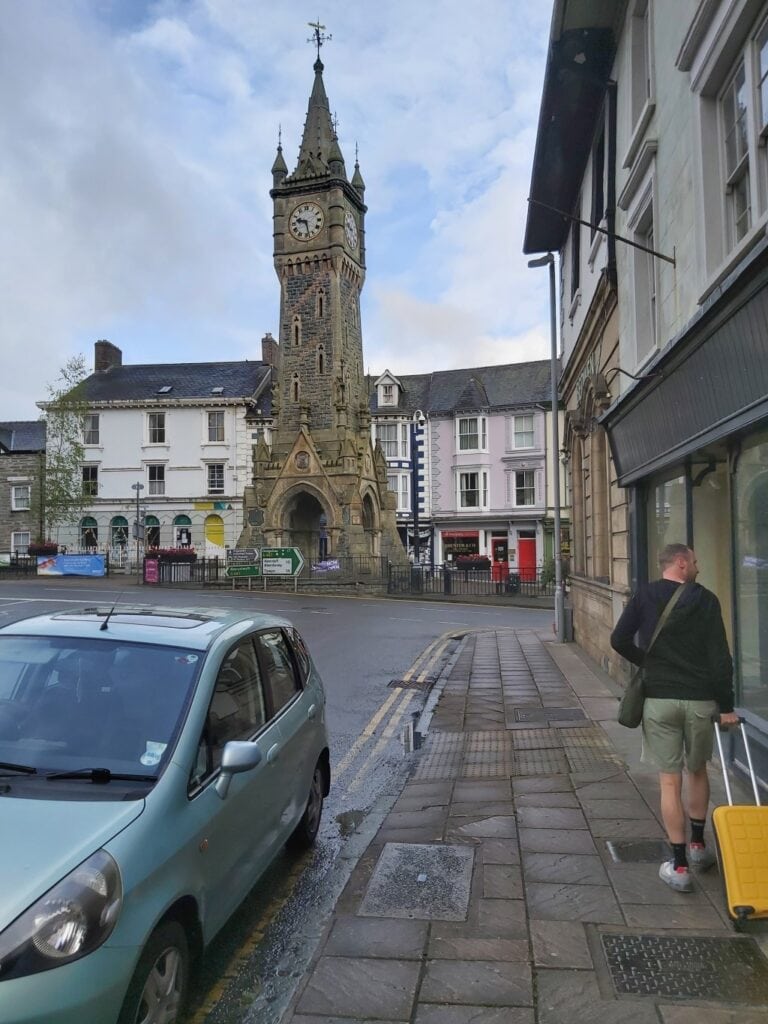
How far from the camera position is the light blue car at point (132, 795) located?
227 cm

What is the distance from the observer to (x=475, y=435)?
44531mm

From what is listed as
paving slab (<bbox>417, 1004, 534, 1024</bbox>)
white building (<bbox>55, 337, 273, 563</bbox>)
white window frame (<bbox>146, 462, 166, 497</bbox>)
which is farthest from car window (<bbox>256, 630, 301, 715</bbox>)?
white window frame (<bbox>146, 462, 166, 497</bbox>)

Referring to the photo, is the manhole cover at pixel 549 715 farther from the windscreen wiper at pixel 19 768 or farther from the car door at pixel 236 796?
the windscreen wiper at pixel 19 768

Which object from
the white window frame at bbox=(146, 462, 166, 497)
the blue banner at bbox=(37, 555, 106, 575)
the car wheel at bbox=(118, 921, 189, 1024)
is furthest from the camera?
the white window frame at bbox=(146, 462, 166, 497)

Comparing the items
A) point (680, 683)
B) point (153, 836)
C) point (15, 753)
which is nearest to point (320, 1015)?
point (153, 836)

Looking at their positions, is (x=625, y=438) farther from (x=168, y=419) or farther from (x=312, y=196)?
(x=168, y=419)

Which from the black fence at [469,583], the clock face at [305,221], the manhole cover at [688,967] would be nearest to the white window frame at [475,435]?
the black fence at [469,583]

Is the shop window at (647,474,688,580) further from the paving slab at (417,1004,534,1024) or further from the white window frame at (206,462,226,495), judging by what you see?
the white window frame at (206,462,226,495)

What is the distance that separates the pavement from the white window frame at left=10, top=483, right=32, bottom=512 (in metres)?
47.3

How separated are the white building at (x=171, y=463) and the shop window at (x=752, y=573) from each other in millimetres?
41074

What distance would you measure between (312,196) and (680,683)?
118ft

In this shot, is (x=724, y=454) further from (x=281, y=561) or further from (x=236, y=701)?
(x=281, y=561)

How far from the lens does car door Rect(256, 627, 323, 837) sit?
421 centimetres

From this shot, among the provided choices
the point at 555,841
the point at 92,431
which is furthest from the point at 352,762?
the point at 92,431
